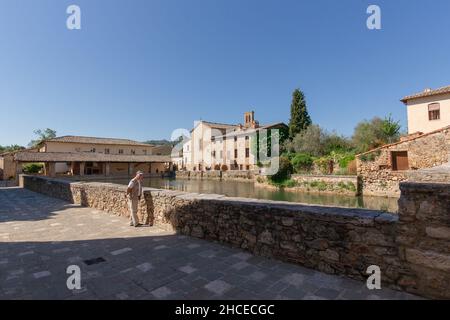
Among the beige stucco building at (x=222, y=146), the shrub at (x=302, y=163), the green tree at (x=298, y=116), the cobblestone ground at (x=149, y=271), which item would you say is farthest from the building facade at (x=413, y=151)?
the beige stucco building at (x=222, y=146)

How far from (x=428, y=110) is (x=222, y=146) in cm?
2732

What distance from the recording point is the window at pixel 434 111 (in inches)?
722

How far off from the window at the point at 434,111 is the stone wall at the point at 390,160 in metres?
6.22

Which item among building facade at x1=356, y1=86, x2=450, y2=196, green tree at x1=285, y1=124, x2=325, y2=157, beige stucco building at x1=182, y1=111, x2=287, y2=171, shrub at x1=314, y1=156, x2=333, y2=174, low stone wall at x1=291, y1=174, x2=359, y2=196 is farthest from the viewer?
beige stucco building at x1=182, y1=111, x2=287, y2=171

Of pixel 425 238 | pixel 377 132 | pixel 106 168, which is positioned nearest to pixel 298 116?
pixel 377 132

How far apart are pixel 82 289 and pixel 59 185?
10.6 metres

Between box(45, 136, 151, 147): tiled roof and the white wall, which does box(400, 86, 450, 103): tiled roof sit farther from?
box(45, 136, 151, 147): tiled roof

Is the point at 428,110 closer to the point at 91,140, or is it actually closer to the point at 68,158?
the point at 68,158

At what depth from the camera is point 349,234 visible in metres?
2.93

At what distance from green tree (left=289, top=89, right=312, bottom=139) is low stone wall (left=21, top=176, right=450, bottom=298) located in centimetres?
3249

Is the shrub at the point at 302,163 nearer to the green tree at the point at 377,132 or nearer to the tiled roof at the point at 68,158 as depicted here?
the green tree at the point at 377,132

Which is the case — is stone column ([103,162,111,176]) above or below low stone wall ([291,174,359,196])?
above

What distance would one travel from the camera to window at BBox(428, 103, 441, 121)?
18344 mm

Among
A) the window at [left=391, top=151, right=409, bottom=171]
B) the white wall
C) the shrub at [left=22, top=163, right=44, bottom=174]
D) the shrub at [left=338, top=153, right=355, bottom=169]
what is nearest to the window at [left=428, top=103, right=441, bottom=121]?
the white wall
